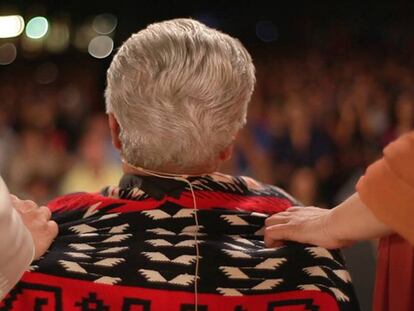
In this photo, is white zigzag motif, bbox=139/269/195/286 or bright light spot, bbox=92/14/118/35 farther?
bright light spot, bbox=92/14/118/35

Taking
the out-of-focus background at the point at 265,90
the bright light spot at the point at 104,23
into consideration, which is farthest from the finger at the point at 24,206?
the bright light spot at the point at 104,23

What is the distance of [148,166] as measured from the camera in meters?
1.01

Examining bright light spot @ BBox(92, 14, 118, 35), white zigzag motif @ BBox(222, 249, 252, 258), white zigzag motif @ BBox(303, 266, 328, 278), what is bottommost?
white zigzag motif @ BBox(303, 266, 328, 278)

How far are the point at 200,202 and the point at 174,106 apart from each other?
0.40 feet

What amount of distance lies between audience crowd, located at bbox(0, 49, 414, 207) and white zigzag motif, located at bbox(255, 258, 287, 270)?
7.57 ft

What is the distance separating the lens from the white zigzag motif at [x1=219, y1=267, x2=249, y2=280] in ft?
3.15

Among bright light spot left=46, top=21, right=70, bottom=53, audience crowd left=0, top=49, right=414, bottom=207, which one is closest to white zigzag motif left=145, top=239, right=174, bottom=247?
audience crowd left=0, top=49, right=414, bottom=207

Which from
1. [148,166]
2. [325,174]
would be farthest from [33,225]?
[325,174]

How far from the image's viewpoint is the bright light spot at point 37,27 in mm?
6023

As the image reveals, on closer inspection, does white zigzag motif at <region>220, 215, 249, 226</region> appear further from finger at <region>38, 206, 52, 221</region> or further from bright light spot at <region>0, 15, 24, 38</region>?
bright light spot at <region>0, 15, 24, 38</region>

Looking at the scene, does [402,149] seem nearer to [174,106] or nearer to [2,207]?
[174,106]

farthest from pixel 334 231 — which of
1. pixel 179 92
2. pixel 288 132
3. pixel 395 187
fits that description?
pixel 288 132

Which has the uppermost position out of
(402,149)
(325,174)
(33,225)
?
(402,149)

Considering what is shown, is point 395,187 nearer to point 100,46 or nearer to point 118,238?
point 118,238
